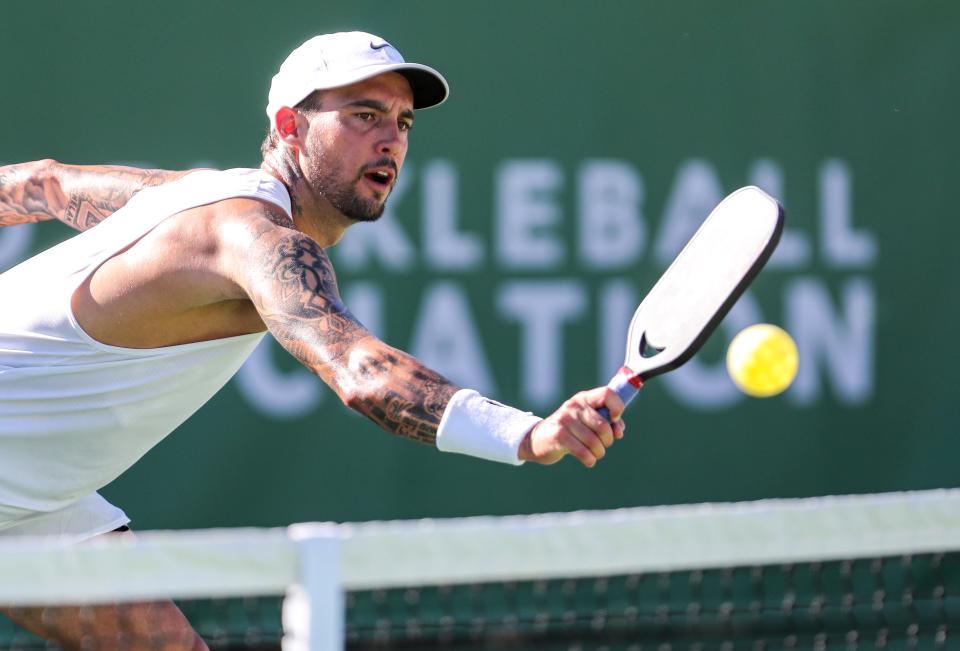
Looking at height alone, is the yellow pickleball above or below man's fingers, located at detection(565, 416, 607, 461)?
above

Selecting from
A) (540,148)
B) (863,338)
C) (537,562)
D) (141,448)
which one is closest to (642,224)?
(540,148)

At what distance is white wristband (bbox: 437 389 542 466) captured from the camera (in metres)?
2.37

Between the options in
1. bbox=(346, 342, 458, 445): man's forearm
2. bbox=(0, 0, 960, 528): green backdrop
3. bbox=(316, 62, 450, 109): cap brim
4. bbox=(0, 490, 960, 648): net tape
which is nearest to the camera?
bbox=(0, 490, 960, 648): net tape

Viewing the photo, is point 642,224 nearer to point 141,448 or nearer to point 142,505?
point 142,505

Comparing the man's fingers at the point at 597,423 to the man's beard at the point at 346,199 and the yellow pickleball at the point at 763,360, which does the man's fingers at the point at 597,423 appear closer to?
the yellow pickleball at the point at 763,360

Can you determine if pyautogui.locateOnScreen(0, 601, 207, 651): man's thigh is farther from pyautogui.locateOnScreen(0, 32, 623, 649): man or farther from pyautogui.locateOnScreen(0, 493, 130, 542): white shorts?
pyautogui.locateOnScreen(0, 493, 130, 542): white shorts

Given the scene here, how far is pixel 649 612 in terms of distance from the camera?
4.86 metres

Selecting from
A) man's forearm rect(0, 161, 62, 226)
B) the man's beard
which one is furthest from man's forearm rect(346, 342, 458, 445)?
man's forearm rect(0, 161, 62, 226)

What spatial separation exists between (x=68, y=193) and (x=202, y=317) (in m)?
0.85

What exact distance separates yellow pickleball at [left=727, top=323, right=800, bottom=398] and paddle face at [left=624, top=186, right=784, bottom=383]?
38 centimetres

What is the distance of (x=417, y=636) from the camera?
14.8 ft

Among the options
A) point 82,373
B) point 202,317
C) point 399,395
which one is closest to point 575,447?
point 399,395

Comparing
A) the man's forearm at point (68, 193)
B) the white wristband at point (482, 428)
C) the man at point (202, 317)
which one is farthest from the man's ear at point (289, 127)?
the white wristband at point (482, 428)

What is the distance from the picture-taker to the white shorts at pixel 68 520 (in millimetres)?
3150
